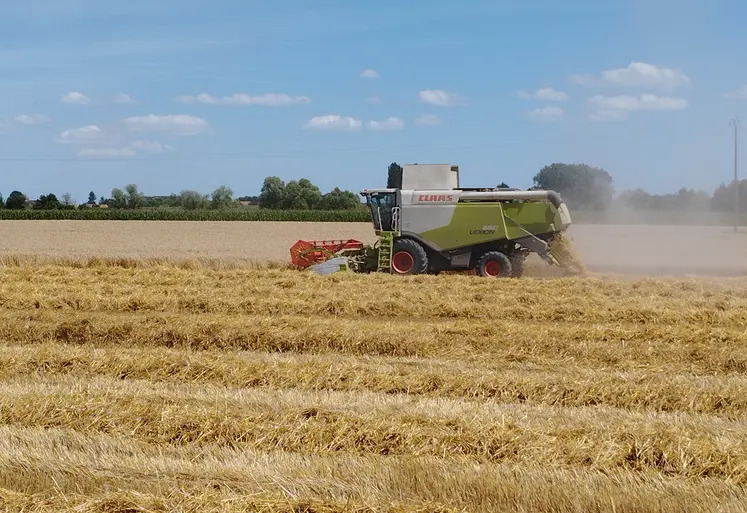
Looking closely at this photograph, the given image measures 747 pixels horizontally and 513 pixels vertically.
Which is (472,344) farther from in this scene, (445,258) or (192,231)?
(192,231)

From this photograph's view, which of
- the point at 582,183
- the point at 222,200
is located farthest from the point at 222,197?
the point at 582,183

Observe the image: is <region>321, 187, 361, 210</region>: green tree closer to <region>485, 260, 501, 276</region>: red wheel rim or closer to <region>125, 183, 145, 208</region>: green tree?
<region>125, 183, 145, 208</region>: green tree

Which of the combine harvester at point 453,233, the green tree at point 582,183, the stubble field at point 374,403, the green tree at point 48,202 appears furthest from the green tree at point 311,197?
the stubble field at point 374,403

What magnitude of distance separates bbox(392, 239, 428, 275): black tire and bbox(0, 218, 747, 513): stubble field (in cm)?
403

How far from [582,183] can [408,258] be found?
24.3 feet

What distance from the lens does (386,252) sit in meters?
17.9

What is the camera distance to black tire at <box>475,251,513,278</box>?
17297 mm

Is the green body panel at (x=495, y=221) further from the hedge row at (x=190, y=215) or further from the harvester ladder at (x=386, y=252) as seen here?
the hedge row at (x=190, y=215)

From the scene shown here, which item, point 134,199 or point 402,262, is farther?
point 134,199

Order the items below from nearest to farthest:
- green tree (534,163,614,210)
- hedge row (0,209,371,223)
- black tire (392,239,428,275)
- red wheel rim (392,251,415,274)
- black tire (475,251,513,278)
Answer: black tire (475,251,513,278), black tire (392,239,428,275), red wheel rim (392,251,415,274), green tree (534,163,614,210), hedge row (0,209,371,223)

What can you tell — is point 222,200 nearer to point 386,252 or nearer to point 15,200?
point 15,200

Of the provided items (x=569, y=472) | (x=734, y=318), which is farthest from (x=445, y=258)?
(x=569, y=472)

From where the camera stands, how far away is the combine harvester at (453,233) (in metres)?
17.5

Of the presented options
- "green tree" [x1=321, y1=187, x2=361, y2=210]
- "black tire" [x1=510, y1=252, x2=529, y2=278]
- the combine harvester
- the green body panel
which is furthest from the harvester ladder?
"green tree" [x1=321, y1=187, x2=361, y2=210]
